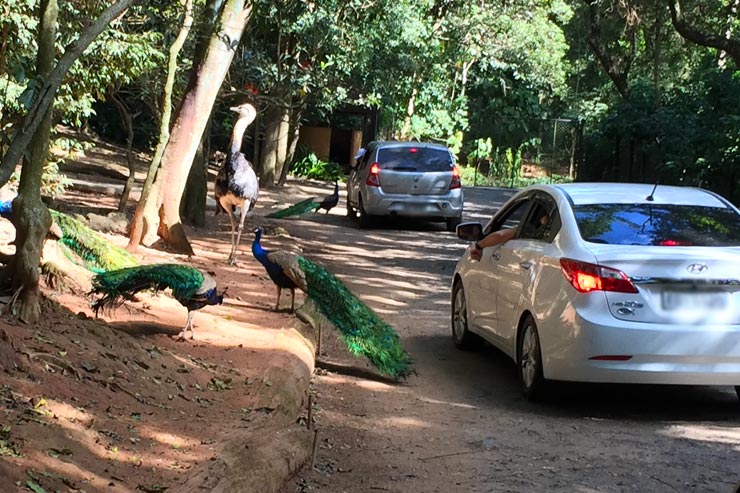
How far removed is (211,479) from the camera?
4.66 metres

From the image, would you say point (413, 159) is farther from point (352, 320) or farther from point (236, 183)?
point (352, 320)

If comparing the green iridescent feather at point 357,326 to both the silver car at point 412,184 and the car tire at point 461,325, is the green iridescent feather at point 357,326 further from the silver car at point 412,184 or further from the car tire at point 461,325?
the silver car at point 412,184

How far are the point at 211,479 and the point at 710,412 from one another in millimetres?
4176

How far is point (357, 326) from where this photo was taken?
7805 millimetres

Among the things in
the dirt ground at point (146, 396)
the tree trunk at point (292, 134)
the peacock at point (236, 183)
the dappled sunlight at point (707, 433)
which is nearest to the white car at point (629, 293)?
the dappled sunlight at point (707, 433)

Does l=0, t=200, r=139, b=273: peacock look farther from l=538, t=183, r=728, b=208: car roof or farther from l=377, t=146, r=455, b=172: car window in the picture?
l=377, t=146, r=455, b=172: car window

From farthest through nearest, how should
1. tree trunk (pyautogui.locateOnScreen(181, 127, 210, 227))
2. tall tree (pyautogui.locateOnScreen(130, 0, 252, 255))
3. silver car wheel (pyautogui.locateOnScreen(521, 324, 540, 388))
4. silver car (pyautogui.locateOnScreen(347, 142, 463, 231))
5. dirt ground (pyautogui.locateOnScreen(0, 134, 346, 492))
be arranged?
1. silver car (pyautogui.locateOnScreen(347, 142, 463, 231))
2. tree trunk (pyautogui.locateOnScreen(181, 127, 210, 227))
3. tall tree (pyautogui.locateOnScreen(130, 0, 252, 255))
4. silver car wheel (pyautogui.locateOnScreen(521, 324, 540, 388))
5. dirt ground (pyautogui.locateOnScreen(0, 134, 346, 492))

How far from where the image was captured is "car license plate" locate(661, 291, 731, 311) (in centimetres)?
648

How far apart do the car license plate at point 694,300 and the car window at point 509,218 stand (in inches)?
89.4

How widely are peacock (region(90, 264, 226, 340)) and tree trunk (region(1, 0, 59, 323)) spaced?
971 millimetres

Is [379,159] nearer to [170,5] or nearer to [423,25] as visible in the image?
[170,5]

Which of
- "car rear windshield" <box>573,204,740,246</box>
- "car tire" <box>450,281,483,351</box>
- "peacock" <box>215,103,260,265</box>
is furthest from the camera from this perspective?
"peacock" <box>215,103,260,265</box>

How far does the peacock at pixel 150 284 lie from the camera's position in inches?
285

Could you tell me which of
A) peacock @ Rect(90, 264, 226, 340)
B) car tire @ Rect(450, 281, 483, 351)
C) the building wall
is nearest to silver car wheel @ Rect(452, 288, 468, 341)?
car tire @ Rect(450, 281, 483, 351)
